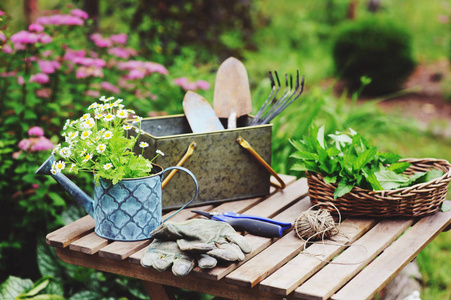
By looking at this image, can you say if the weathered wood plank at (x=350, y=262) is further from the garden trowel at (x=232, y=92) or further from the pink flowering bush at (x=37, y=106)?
the pink flowering bush at (x=37, y=106)

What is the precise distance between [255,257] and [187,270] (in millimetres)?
226

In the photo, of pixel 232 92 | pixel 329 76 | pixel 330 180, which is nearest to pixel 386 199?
pixel 330 180

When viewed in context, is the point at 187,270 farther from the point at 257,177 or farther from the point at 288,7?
the point at 288,7

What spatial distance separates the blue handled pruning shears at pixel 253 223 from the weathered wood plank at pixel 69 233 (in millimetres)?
376

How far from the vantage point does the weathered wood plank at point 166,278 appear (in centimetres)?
139

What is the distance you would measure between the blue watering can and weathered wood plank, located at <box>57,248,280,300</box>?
0.08m

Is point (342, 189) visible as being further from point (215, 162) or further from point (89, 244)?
point (89, 244)

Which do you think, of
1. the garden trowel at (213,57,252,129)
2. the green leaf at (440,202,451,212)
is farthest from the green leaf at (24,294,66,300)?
the green leaf at (440,202,451,212)

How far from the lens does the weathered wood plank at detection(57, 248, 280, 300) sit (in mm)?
1387

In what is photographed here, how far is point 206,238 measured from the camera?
4.71ft

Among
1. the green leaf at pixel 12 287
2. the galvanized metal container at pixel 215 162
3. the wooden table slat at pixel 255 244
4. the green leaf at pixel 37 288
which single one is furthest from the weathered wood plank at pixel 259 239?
the green leaf at pixel 12 287

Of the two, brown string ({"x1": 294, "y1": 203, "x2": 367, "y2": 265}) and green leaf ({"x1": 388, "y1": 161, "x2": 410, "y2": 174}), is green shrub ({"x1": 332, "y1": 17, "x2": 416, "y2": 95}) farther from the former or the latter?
brown string ({"x1": 294, "y1": 203, "x2": 367, "y2": 265})

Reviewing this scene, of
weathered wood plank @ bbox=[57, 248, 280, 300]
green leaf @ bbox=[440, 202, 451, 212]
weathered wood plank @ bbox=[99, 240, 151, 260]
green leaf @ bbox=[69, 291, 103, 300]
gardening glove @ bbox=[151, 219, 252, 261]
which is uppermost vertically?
gardening glove @ bbox=[151, 219, 252, 261]

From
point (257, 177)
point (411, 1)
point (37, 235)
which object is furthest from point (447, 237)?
point (411, 1)
